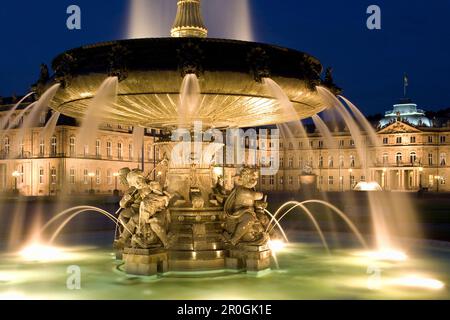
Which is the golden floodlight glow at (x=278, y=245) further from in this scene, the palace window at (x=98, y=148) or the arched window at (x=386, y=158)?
the arched window at (x=386, y=158)

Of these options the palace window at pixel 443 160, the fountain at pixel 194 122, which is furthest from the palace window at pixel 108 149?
the fountain at pixel 194 122

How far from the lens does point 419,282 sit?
280 inches

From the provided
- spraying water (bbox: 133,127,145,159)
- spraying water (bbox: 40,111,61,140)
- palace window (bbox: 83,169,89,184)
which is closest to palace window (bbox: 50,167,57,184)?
palace window (bbox: 83,169,89,184)

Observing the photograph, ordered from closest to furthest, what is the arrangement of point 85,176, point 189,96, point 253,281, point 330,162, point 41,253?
1. point 253,281
2. point 189,96
3. point 41,253
4. point 85,176
5. point 330,162

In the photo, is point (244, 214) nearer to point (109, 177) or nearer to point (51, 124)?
point (51, 124)

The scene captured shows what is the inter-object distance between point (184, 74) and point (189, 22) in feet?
5.83

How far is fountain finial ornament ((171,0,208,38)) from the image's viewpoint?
8.52m

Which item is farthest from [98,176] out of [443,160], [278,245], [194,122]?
[194,122]

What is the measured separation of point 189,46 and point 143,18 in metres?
3.90

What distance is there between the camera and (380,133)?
95.5 m
